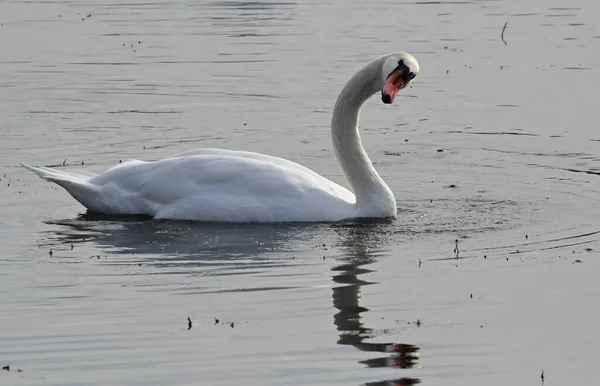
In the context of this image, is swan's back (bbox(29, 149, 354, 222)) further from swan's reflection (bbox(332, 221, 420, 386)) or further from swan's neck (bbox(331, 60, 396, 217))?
swan's reflection (bbox(332, 221, 420, 386))

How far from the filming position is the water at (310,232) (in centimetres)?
855

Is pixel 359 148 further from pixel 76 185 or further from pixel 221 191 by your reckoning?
pixel 76 185

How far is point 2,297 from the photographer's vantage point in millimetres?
10031

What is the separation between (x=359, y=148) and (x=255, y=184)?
130 centimetres

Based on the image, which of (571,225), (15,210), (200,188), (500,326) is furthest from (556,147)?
(500,326)

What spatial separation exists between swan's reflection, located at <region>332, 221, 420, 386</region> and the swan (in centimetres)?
35

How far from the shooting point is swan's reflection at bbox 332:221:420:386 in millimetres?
8398

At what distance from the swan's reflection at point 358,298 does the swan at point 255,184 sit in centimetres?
35

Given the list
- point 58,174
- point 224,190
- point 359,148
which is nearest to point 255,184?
point 224,190

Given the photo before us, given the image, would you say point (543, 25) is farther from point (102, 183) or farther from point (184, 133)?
point (102, 183)

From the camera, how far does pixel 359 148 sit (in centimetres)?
1327

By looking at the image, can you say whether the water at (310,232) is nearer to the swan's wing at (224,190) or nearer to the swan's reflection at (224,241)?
the swan's reflection at (224,241)

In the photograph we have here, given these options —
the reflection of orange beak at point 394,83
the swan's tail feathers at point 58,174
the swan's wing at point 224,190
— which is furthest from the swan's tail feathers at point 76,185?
the reflection of orange beak at point 394,83

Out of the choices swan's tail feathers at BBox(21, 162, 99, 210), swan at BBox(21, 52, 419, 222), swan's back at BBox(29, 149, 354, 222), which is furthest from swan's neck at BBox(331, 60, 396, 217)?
swan's tail feathers at BBox(21, 162, 99, 210)
